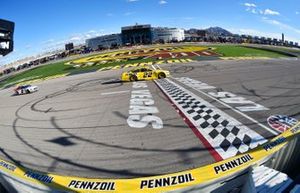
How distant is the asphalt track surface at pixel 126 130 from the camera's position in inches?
331

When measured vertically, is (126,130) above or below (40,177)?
above

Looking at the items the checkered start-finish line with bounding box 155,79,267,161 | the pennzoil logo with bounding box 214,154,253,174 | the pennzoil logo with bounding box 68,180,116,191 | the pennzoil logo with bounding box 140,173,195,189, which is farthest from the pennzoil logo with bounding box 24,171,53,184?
the checkered start-finish line with bounding box 155,79,267,161

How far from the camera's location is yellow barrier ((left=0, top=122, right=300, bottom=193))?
6581mm

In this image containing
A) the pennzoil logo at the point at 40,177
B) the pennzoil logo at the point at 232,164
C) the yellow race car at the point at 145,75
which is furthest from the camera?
the yellow race car at the point at 145,75

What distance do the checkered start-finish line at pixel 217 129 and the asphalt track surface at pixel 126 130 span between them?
0.19 feet

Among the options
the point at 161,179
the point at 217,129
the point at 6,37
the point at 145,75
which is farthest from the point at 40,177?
the point at 145,75

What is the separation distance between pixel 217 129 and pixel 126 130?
11.9 feet

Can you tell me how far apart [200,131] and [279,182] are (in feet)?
14.7

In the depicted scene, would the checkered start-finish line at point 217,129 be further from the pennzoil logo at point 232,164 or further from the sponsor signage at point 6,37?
the sponsor signage at point 6,37

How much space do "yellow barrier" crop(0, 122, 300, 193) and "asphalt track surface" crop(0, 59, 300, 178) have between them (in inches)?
22.4

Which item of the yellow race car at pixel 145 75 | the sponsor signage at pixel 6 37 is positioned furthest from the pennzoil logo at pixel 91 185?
the yellow race car at pixel 145 75

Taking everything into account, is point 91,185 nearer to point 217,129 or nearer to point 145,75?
point 217,129

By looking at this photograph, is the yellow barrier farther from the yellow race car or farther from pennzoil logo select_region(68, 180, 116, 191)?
the yellow race car

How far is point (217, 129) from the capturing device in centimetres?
1029
